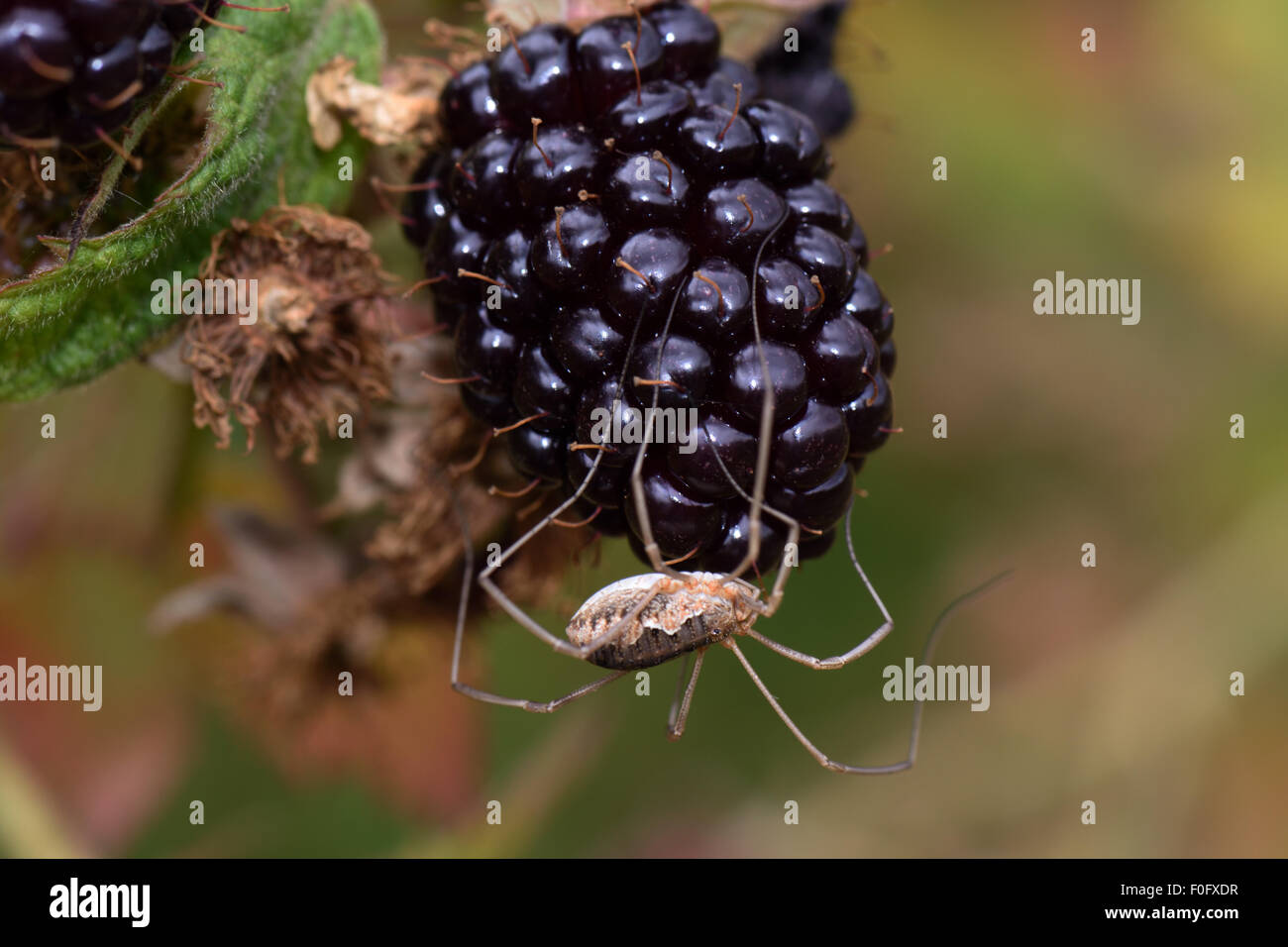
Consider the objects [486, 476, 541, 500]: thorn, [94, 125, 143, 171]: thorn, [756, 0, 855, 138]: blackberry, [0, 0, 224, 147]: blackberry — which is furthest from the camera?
[756, 0, 855, 138]: blackberry

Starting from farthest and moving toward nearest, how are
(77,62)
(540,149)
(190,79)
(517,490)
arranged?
1. (517,490)
2. (540,149)
3. (190,79)
4. (77,62)

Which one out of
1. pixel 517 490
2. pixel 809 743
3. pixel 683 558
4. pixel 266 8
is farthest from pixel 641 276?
pixel 809 743

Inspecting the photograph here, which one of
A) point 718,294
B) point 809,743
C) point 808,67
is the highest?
point 808,67

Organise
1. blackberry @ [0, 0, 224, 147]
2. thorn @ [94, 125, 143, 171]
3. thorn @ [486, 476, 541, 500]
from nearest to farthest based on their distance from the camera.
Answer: blackberry @ [0, 0, 224, 147], thorn @ [94, 125, 143, 171], thorn @ [486, 476, 541, 500]

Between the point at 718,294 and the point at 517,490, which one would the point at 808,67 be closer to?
the point at 718,294

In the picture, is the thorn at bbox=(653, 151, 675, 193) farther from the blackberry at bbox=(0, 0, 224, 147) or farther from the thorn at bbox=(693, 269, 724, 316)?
the blackberry at bbox=(0, 0, 224, 147)

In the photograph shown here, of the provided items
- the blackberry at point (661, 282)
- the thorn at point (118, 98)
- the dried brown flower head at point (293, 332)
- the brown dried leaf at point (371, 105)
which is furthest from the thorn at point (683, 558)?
the thorn at point (118, 98)

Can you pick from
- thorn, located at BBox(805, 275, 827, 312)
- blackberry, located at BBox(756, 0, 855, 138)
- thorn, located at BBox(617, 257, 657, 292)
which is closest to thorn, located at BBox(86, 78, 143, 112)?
thorn, located at BBox(617, 257, 657, 292)
